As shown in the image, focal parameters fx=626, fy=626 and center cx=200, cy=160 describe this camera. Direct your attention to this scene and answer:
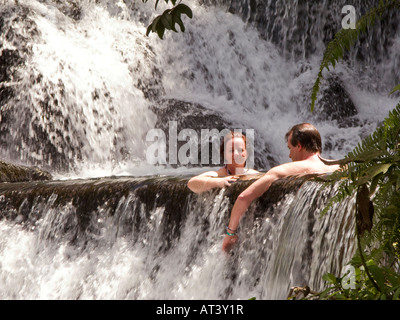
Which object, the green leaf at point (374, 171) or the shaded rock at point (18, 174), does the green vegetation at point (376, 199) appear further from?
the shaded rock at point (18, 174)

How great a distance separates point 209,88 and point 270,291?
10169mm

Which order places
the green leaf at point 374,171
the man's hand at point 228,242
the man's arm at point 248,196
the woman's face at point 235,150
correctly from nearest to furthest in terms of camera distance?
1. the green leaf at point 374,171
2. the man's arm at point 248,196
3. the man's hand at point 228,242
4. the woman's face at point 235,150

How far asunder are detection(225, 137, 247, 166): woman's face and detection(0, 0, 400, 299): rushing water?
1.22ft

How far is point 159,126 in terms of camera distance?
12734mm

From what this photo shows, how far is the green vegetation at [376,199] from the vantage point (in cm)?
199

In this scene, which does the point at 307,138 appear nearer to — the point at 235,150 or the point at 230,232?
the point at 235,150

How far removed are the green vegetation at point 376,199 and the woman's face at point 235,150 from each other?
3425 millimetres

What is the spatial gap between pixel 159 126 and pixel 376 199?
10.7 m

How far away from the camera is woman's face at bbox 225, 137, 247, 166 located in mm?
5664

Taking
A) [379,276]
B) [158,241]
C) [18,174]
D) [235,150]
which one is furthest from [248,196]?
[18,174]

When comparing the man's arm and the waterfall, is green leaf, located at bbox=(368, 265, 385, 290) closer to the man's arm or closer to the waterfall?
the waterfall

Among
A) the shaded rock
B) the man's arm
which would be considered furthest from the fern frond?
the shaded rock

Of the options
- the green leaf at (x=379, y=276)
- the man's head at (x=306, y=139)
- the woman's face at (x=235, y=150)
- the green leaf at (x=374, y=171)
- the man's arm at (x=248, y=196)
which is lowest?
the man's arm at (x=248, y=196)

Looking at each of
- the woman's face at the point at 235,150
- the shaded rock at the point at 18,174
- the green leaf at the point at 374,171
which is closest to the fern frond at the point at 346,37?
the green leaf at the point at 374,171
